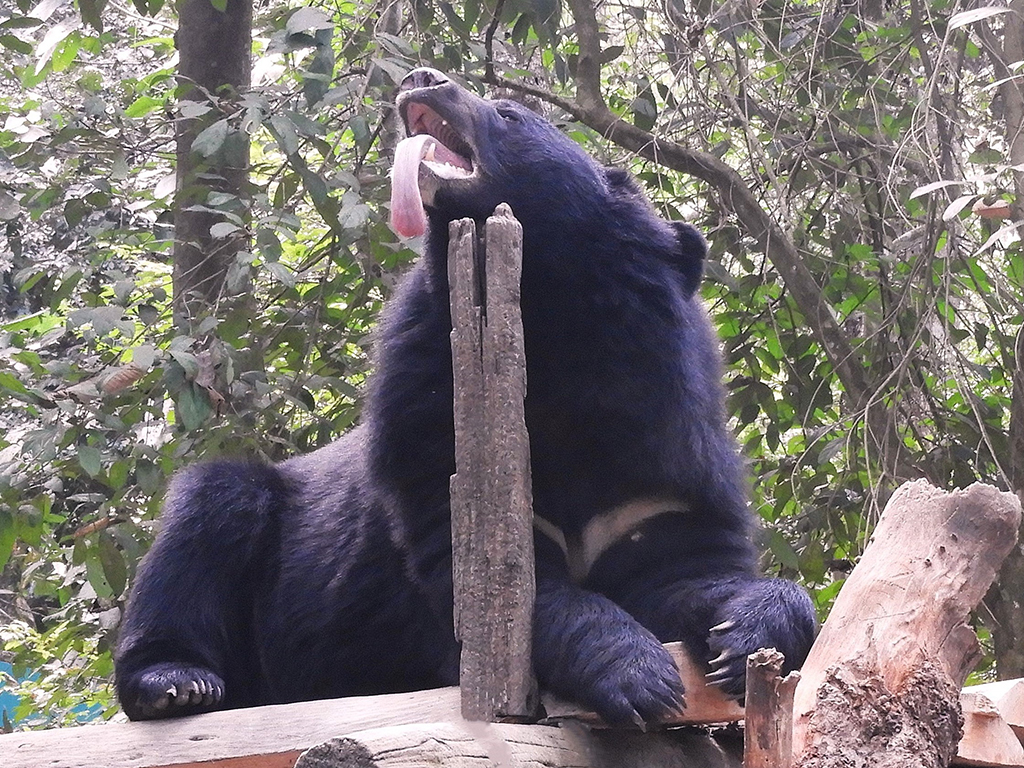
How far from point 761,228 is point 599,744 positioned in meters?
2.73

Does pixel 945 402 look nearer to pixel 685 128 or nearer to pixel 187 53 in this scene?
pixel 685 128

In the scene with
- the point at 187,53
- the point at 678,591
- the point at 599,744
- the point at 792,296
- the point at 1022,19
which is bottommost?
the point at 599,744

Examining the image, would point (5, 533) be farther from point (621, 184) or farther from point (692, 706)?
point (692, 706)

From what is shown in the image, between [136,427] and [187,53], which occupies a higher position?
[187,53]

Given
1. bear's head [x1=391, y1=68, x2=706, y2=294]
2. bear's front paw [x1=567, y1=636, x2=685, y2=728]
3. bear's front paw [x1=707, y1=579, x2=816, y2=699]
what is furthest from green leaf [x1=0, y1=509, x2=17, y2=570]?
bear's front paw [x1=707, y1=579, x2=816, y2=699]

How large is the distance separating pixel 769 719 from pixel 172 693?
1453 millimetres

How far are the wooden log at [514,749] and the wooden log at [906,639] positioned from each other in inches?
11.3

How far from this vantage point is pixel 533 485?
8.72 feet

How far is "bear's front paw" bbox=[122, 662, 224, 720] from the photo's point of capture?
2.59 metres

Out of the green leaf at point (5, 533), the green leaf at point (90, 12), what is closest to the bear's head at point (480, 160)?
the green leaf at point (90, 12)

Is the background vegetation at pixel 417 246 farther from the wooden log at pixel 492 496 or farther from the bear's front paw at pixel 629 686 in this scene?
the bear's front paw at pixel 629 686

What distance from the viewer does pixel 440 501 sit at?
256 cm

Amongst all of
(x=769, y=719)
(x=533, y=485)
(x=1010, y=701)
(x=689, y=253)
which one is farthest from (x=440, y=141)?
(x=1010, y=701)

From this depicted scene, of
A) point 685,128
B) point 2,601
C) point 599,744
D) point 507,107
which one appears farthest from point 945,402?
point 2,601
